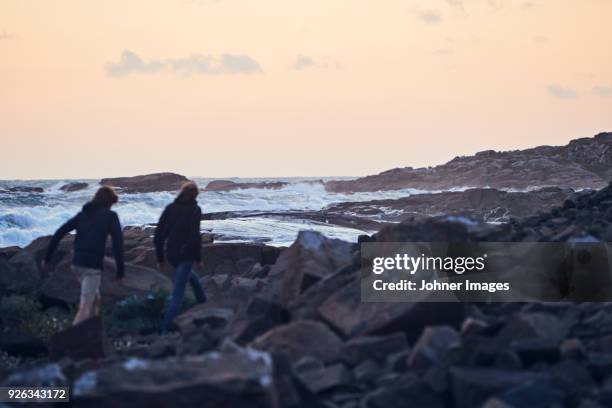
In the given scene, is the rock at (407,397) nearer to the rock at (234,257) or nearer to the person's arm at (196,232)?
the person's arm at (196,232)

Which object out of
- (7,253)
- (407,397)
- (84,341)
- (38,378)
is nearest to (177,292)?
(84,341)

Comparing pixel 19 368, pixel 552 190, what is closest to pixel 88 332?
pixel 19 368

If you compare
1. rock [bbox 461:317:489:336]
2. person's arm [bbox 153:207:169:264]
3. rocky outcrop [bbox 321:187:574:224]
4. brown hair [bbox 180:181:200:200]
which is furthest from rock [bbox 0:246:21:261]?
rocky outcrop [bbox 321:187:574:224]

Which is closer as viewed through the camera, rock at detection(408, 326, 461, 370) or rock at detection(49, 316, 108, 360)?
rock at detection(408, 326, 461, 370)

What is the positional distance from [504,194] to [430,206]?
3770 mm

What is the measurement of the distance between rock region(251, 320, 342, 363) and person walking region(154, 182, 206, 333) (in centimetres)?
313

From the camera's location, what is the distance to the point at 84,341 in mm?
8727

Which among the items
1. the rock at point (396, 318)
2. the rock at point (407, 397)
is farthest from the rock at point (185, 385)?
the rock at point (396, 318)

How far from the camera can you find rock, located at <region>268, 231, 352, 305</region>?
8820mm

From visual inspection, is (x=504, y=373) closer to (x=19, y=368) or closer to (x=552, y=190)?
(x=19, y=368)

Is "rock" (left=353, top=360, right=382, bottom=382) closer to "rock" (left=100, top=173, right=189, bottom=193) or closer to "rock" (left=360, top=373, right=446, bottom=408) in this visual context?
"rock" (left=360, top=373, right=446, bottom=408)

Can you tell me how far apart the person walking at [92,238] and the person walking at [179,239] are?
51 centimetres

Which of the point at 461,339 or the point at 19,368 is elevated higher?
the point at 461,339

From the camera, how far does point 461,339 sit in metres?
6.35
